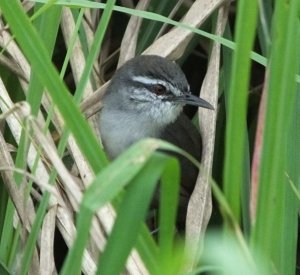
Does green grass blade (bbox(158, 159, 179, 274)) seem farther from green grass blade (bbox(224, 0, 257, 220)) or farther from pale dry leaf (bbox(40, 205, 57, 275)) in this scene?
pale dry leaf (bbox(40, 205, 57, 275))

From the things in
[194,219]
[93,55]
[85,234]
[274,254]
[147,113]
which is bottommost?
[85,234]

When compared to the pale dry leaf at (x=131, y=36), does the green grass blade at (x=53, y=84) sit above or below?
below

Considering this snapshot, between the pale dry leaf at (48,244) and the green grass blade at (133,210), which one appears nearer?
the green grass blade at (133,210)

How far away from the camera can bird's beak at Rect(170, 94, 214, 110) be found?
2.74m

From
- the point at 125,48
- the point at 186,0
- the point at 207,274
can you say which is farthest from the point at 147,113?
the point at 207,274

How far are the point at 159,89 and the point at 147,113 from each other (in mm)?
107

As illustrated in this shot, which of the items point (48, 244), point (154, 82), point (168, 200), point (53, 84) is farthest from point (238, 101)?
point (154, 82)

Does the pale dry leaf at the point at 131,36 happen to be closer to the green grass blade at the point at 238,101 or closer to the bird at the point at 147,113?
the bird at the point at 147,113

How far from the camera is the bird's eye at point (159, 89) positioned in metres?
3.02

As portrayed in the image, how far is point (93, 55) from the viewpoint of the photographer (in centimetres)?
221

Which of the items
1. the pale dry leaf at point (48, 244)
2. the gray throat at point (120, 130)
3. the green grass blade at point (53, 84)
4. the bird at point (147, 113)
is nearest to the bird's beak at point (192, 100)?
the bird at point (147, 113)

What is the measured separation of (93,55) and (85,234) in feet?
2.78

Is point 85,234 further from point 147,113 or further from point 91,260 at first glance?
point 147,113

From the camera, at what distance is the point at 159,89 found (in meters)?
3.03
